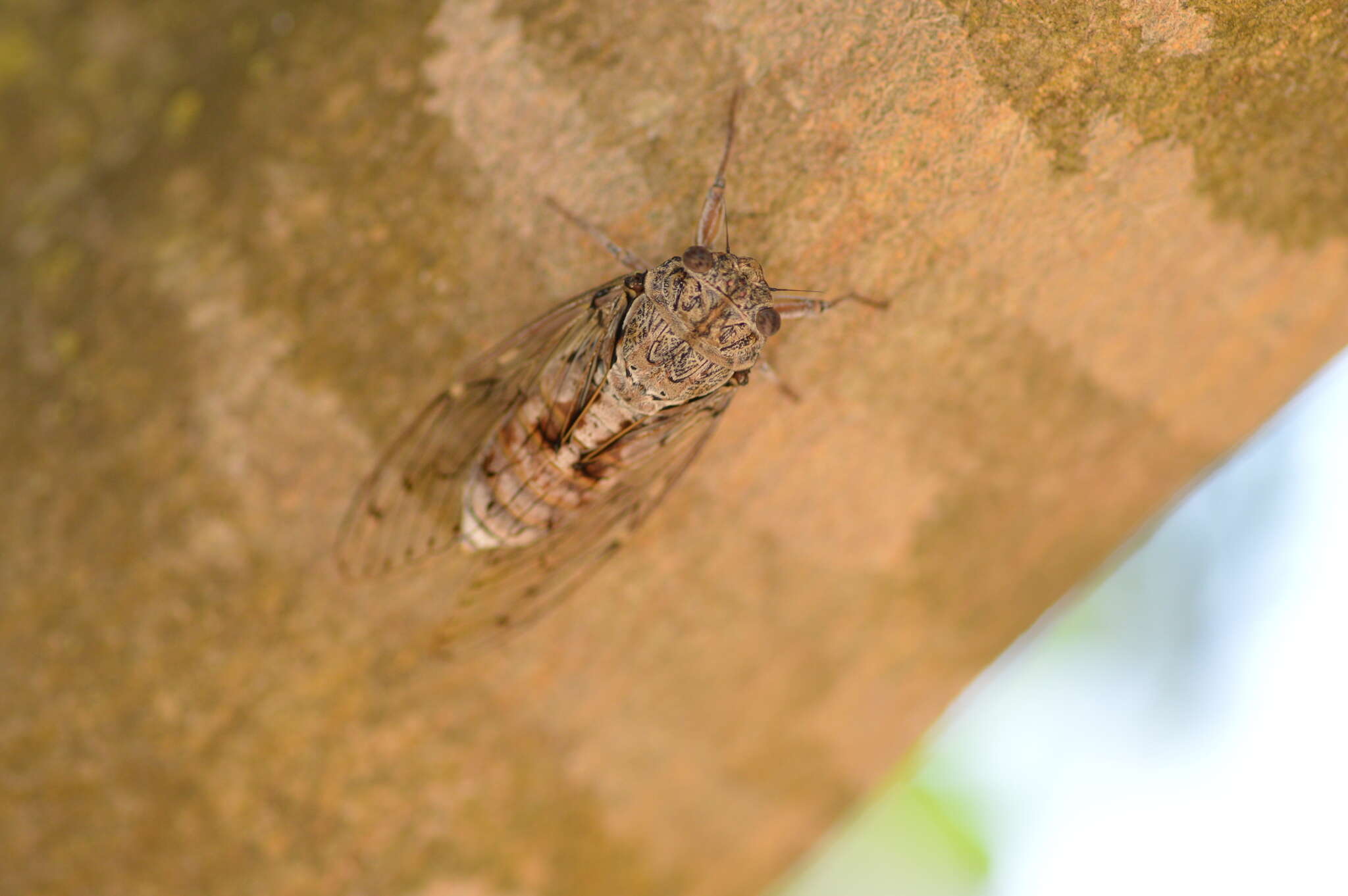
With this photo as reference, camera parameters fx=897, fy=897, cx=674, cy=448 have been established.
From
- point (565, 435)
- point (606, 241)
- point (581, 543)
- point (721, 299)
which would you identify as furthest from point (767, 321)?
point (581, 543)

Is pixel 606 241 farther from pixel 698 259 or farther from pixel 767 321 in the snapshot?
pixel 767 321

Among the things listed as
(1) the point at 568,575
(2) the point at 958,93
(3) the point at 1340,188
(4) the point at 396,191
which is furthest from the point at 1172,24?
(1) the point at 568,575

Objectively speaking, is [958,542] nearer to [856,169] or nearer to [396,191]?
[856,169]

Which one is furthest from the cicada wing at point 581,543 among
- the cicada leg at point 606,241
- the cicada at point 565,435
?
the cicada leg at point 606,241

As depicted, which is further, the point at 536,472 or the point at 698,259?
the point at 536,472

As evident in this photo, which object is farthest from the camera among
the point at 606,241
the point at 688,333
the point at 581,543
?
the point at 581,543

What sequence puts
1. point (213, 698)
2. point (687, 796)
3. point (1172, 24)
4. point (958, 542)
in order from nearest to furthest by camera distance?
point (1172, 24), point (213, 698), point (958, 542), point (687, 796)

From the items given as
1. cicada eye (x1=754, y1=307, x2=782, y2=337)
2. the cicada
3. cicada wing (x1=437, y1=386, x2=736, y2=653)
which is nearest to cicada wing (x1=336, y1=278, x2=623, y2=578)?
the cicada
